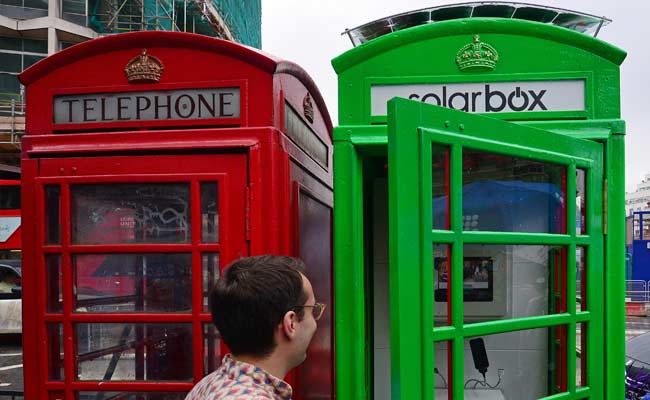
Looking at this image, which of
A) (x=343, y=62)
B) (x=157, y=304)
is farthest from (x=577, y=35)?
(x=157, y=304)

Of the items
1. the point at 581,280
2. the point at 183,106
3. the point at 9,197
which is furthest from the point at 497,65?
the point at 9,197

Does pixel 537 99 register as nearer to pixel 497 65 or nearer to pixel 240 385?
pixel 497 65

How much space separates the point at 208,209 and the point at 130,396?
0.95m

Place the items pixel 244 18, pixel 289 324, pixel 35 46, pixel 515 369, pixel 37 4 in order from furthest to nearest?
pixel 244 18, pixel 35 46, pixel 37 4, pixel 515 369, pixel 289 324

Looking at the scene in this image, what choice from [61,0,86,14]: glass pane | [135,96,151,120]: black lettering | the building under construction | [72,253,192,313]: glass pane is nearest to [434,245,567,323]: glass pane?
[72,253,192,313]: glass pane

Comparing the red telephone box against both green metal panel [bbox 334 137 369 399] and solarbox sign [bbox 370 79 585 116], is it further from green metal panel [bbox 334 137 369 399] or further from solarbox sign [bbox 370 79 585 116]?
solarbox sign [bbox 370 79 585 116]

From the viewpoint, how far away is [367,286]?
3.28m

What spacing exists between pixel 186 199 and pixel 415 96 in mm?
1072

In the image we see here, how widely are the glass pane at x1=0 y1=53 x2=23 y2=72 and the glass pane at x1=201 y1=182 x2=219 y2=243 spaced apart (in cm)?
1856

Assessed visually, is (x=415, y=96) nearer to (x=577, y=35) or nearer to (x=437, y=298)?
(x=577, y=35)

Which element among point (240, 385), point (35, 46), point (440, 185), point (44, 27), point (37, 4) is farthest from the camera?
point (35, 46)

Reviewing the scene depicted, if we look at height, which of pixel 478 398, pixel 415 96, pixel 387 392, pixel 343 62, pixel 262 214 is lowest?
pixel 387 392

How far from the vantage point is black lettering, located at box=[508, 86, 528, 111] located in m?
2.38

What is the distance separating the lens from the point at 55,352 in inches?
93.4
